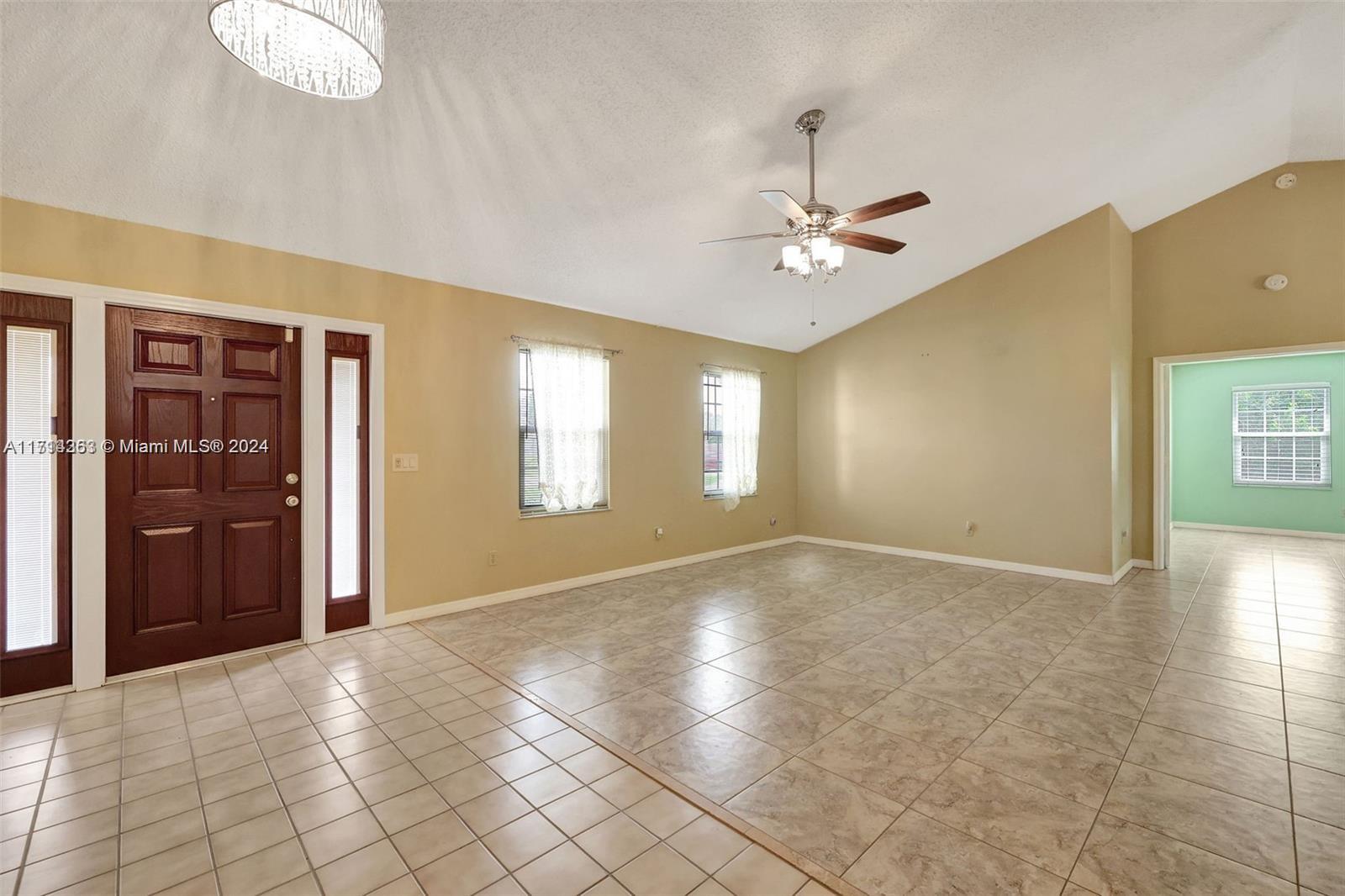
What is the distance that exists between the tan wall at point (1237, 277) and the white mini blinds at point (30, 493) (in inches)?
343

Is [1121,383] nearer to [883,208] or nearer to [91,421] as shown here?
[883,208]

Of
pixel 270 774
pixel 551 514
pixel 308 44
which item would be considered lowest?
pixel 270 774

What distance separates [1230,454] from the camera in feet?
26.2

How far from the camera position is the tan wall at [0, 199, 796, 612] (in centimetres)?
318

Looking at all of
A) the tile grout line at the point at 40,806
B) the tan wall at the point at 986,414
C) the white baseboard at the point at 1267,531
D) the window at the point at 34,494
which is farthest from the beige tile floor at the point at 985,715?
the white baseboard at the point at 1267,531

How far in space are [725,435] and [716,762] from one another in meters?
4.50

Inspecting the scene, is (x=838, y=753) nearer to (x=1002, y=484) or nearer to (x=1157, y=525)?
(x=1002, y=484)

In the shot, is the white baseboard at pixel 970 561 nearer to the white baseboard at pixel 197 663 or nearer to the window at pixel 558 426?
the window at pixel 558 426

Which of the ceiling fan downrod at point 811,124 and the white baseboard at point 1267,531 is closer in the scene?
the ceiling fan downrod at point 811,124

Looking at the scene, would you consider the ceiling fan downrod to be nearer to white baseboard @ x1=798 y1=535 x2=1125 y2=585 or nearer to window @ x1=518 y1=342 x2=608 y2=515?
window @ x1=518 y1=342 x2=608 y2=515

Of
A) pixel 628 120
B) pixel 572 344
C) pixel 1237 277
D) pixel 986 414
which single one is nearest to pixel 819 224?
pixel 628 120

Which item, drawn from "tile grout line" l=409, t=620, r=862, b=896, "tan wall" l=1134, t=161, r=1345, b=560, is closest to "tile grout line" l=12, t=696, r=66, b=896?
"tile grout line" l=409, t=620, r=862, b=896

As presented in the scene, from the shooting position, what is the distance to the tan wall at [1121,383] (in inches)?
204

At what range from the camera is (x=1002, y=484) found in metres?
5.80
